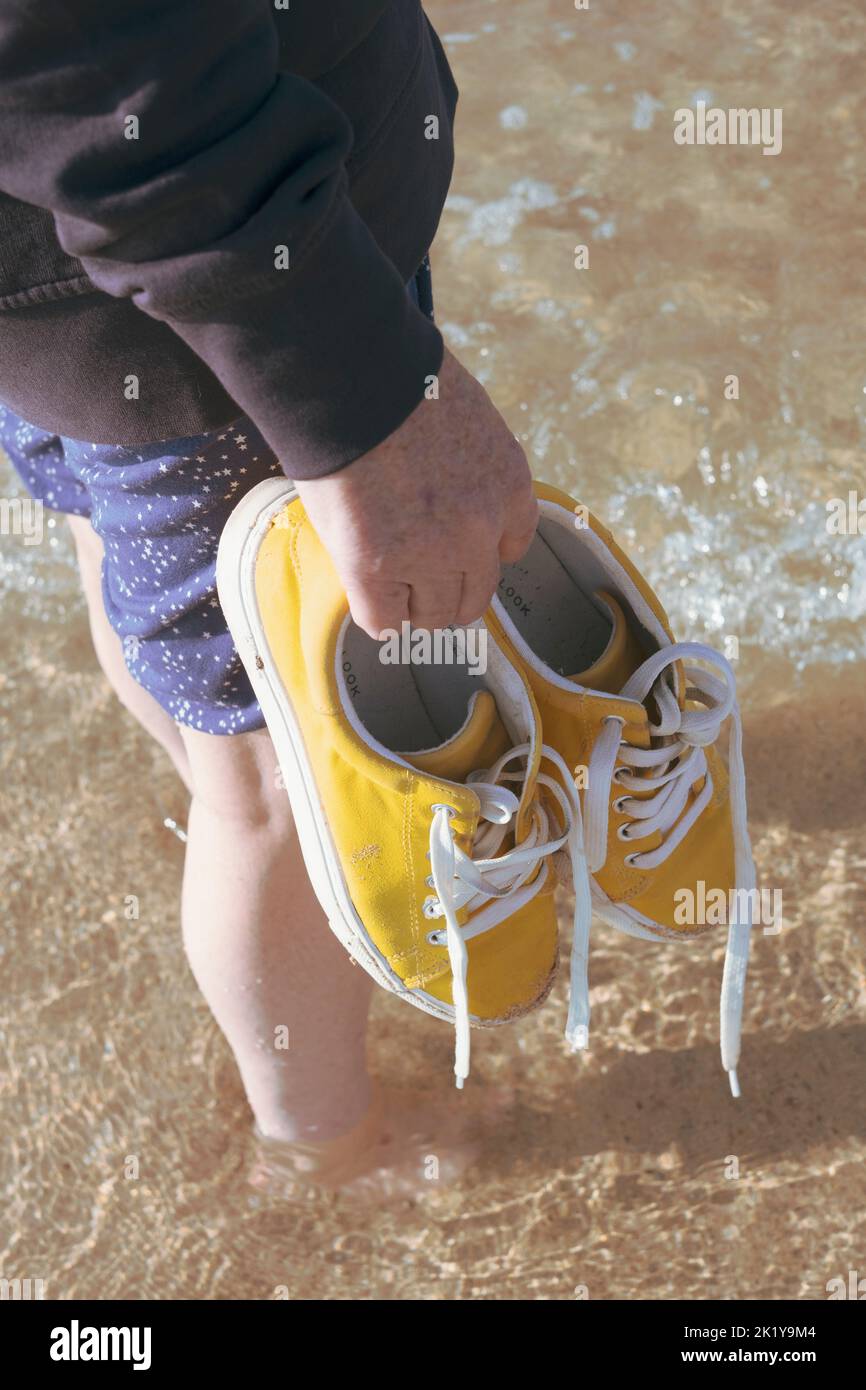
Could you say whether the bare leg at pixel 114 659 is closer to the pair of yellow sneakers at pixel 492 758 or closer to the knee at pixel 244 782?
the knee at pixel 244 782

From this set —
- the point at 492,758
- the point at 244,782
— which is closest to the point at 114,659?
the point at 244,782

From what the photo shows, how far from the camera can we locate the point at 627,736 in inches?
49.5

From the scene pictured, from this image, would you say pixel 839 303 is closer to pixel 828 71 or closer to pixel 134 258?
pixel 828 71

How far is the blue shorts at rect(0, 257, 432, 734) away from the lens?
1154 mm

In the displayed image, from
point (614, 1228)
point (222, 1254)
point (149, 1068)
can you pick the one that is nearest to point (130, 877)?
point (149, 1068)

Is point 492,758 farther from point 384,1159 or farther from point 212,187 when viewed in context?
point 384,1159

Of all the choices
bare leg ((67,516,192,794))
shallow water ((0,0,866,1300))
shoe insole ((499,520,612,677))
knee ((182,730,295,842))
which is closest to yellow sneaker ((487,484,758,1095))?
shoe insole ((499,520,612,677))

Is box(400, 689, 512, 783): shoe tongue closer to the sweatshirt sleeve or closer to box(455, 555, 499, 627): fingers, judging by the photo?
box(455, 555, 499, 627): fingers

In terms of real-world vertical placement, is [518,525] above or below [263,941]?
above

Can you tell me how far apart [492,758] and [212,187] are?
0.59 meters

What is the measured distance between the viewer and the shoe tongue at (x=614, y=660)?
4.17 ft

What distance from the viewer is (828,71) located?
9.36ft

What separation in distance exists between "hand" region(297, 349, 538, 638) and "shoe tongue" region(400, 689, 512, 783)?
0.17 m

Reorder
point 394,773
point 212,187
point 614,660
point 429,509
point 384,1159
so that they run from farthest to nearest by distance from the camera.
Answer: point 384,1159, point 614,660, point 394,773, point 429,509, point 212,187
